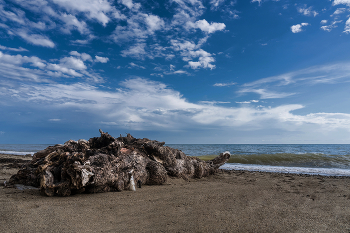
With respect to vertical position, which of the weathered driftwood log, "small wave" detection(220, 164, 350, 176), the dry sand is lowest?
"small wave" detection(220, 164, 350, 176)

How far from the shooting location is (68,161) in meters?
4.57

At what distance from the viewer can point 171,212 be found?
3.74 meters

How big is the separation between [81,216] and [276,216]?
12.0ft

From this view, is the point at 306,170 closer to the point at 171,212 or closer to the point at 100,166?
the point at 171,212

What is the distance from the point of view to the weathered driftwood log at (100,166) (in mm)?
4500

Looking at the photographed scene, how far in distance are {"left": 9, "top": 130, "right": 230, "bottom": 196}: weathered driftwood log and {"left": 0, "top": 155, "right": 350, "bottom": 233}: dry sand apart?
33 cm

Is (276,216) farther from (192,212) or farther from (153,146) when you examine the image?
(153,146)

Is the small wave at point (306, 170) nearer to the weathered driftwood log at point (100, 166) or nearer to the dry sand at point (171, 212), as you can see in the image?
the weathered driftwood log at point (100, 166)

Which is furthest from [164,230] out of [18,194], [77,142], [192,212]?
[77,142]

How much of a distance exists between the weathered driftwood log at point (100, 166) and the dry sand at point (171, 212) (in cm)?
33

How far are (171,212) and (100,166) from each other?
7.95ft

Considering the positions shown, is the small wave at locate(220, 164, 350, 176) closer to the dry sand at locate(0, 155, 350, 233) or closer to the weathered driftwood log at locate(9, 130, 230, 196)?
the weathered driftwood log at locate(9, 130, 230, 196)

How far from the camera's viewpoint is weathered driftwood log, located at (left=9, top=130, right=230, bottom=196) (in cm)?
450

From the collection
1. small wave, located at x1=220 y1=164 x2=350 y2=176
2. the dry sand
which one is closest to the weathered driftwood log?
the dry sand
